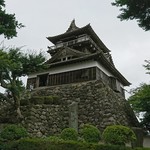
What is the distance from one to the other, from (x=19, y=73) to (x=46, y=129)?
437cm

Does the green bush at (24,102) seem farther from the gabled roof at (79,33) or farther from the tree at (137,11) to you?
the gabled roof at (79,33)

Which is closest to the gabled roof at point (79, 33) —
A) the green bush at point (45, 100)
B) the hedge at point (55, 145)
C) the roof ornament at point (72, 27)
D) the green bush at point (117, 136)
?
the roof ornament at point (72, 27)

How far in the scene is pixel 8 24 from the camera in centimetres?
1536

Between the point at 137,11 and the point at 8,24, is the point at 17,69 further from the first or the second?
the point at 137,11

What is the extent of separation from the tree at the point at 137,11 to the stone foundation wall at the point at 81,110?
8.20 meters

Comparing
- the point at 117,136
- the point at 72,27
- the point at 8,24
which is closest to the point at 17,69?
the point at 8,24

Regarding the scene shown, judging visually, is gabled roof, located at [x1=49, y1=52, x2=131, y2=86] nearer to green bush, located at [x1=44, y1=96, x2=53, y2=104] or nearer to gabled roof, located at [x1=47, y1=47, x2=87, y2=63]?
gabled roof, located at [x1=47, y1=47, x2=87, y2=63]

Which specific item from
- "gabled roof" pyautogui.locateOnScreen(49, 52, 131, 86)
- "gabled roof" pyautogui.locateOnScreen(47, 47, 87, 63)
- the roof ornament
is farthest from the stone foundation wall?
the roof ornament

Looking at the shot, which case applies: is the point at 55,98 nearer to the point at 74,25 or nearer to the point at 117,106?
the point at 117,106

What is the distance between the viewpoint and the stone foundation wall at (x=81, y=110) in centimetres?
1758

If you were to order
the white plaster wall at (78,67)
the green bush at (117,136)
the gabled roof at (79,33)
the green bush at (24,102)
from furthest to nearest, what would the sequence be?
the gabled roof at (79,33) → the white plaster wall at (78,67) → the green bush at (24,102) → the green bush at (117,136)

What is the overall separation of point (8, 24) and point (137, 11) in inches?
301

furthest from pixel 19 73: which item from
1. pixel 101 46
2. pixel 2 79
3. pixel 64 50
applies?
pixel 101 46

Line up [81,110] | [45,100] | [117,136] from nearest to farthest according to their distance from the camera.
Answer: [117,136], [45,100], [81,110]
